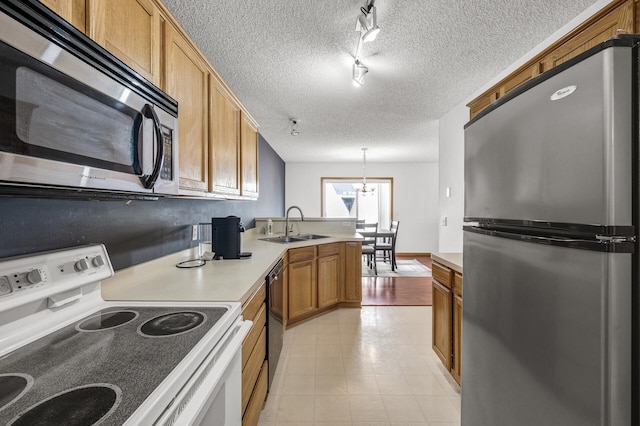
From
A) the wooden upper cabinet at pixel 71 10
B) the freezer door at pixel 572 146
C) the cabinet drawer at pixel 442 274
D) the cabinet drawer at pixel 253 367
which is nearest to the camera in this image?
the freezer door at pixel 572 146

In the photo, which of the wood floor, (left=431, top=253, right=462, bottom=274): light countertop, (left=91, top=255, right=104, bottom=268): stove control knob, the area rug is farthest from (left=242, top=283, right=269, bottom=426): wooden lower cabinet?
the area rug

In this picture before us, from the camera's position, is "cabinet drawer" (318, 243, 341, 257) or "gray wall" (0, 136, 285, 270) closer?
"gray wall" (0, 136, 285, 270)

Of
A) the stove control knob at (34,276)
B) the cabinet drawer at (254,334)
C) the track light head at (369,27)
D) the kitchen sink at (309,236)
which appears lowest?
the cabinet drawer at (254,334)

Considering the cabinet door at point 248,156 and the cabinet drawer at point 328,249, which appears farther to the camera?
the cabinet drawer at point 328,249

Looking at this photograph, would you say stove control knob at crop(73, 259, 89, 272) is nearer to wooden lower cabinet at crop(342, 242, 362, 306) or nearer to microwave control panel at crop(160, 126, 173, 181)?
microwave control panel at crop(160, 126, 173, 181)

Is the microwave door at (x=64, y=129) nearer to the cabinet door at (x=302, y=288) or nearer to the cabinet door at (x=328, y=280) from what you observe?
the cabinet door at (x=302, y=288)

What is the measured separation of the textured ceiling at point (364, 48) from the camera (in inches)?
64.8

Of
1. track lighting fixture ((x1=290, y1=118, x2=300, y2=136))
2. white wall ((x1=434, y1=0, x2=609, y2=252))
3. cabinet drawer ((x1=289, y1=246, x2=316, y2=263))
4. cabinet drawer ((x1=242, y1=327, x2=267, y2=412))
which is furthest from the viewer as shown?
track lighting fixture ((x1=290, y1=118, x2=300, y2=136))

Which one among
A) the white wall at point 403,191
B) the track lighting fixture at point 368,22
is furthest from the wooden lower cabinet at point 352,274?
the white wall at point 403,191

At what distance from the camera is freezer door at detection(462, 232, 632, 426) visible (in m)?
0.62

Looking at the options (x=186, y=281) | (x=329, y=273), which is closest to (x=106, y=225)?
(x=186, y=281)

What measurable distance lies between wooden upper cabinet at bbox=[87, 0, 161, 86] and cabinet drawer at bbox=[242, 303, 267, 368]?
1.23 m

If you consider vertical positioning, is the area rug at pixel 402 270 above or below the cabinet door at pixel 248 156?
below

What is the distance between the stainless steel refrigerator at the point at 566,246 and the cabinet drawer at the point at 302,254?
2.04 meters
